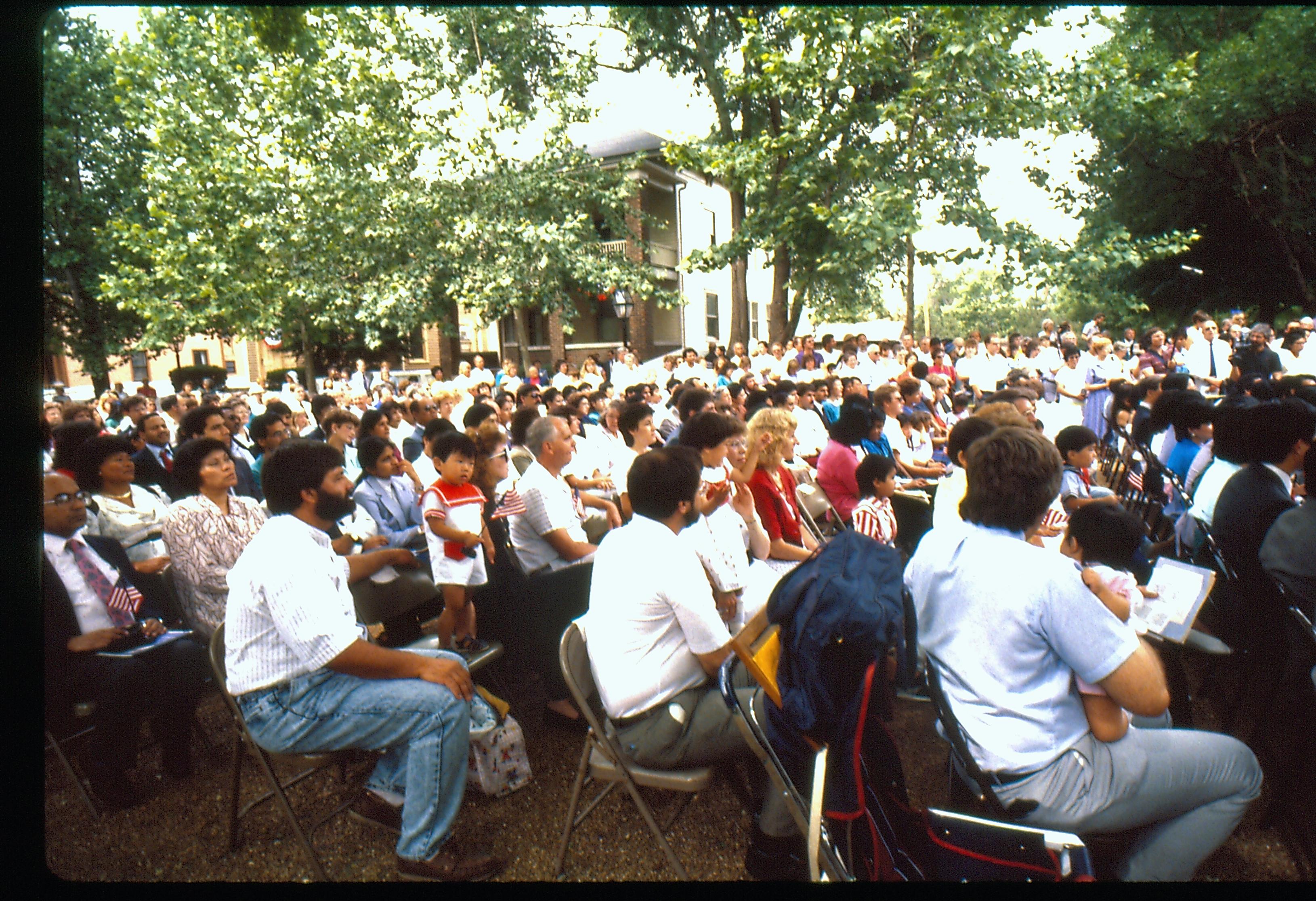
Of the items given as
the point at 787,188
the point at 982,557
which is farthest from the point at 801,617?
the point at 787,188

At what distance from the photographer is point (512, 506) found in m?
3.91

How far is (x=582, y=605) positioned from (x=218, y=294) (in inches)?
679

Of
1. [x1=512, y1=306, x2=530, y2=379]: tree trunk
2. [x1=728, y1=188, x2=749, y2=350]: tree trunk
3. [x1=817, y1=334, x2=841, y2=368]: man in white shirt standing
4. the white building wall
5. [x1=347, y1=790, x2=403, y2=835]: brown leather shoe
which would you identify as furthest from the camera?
the white building wall

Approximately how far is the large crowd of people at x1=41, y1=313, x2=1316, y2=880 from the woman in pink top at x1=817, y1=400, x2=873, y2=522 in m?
0.02

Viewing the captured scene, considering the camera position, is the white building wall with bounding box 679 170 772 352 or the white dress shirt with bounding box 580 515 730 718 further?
the white building wall with bounding box 679 170 772 352

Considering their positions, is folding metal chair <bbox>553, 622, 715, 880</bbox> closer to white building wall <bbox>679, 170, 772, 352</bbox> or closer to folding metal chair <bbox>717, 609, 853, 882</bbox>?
folding metal chair <bbox>717, 609, 853, 882</bbox>

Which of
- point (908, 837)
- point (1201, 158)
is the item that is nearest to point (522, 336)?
point (908, 837)

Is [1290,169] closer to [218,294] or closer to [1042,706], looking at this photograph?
[1042,706]

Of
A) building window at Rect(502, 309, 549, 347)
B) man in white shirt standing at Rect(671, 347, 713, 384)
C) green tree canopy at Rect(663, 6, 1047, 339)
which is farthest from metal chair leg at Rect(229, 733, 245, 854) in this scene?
building window at Rect(502, 309, 549, 347)

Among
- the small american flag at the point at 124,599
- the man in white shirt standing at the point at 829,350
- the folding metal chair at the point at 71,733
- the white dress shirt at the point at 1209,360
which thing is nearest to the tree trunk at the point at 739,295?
the man in white shirt standing at the point at 829,350

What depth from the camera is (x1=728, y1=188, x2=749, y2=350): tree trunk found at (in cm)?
1789

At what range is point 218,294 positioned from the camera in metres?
17.2

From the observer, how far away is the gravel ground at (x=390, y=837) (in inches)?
106

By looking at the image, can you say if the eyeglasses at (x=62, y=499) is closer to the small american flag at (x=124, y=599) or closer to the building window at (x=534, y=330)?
the small american flag at (x=124, y=599)
